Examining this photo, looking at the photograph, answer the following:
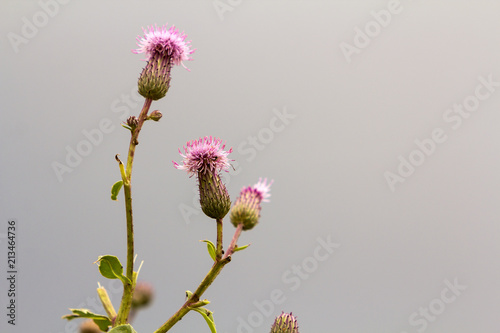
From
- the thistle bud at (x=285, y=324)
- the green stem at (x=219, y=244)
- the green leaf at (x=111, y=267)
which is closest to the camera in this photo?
the green stem at (x=219, y=244)

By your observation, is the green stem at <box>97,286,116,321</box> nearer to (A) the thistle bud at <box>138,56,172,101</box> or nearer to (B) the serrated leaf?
(B) the serrated leaf

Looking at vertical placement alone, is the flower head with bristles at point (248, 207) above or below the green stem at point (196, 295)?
above

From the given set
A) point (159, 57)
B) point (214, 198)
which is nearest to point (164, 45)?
point (159, 57)

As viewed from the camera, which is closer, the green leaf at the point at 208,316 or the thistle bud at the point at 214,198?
the green leaf at the point at 208,316

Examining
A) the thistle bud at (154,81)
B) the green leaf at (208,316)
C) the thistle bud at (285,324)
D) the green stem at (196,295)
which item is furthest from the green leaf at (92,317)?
the thistle bud at (154,81)

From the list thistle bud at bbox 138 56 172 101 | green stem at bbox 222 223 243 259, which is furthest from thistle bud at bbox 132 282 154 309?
thistle bud at bbox 138 56 172 101

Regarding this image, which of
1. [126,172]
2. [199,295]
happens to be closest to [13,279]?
[126,172]

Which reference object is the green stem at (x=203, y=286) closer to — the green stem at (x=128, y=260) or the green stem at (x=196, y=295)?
the green stem at (x=196, y=295)
